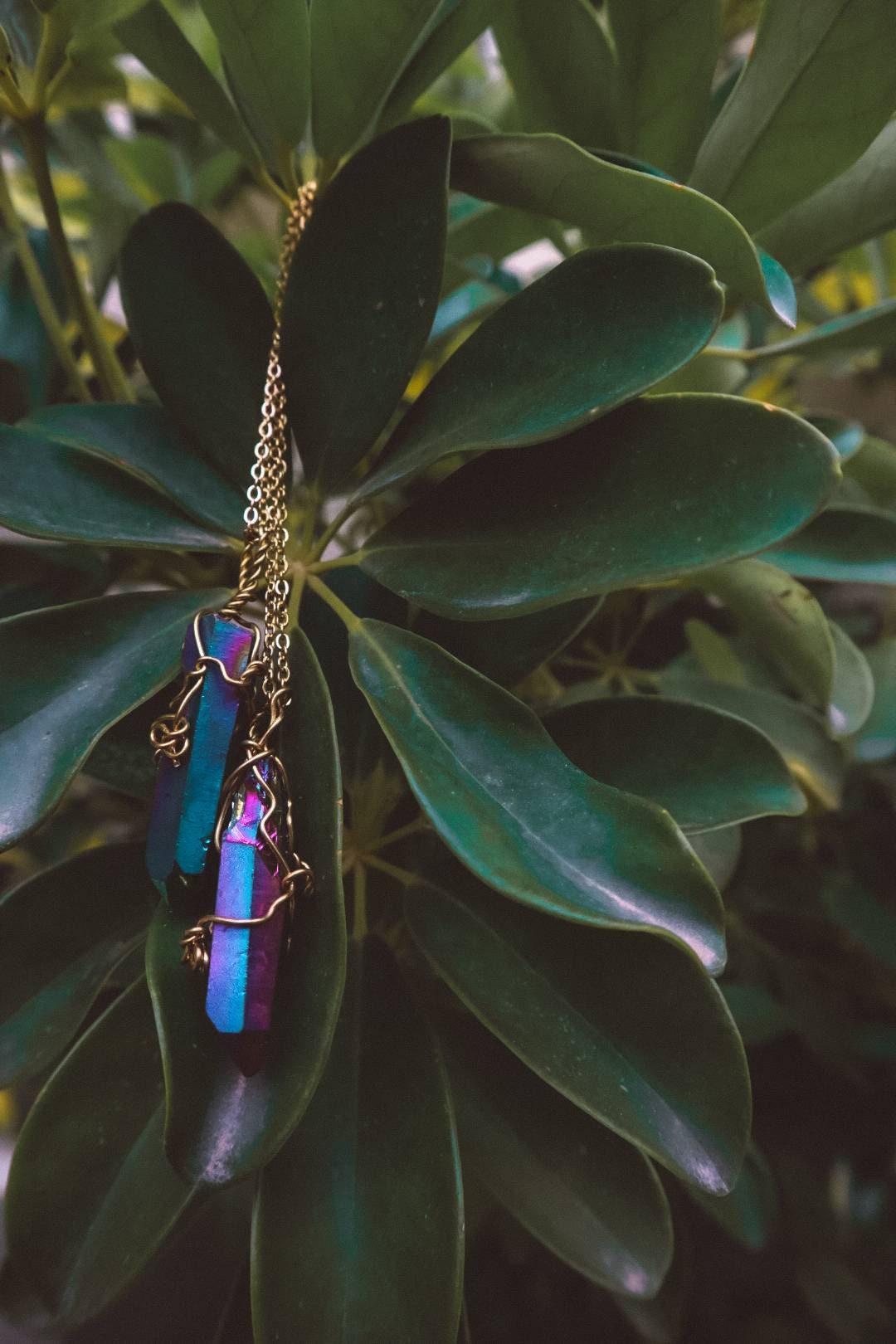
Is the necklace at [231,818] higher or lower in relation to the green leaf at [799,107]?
lower

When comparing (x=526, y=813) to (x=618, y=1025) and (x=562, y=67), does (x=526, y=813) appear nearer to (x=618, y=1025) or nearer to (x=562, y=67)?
(x=618, y=1025)

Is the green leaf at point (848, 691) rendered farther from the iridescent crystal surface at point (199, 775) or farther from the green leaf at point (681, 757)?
the iridescent crystal surface at point (199, 775)

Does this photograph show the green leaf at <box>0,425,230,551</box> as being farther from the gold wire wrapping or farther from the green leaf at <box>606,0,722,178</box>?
the green leaf at <box>606,0,722,178</box>

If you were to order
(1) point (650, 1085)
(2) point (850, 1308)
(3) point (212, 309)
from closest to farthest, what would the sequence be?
(1) point (650, 1085) < (3) point (212, 309) < (2) point (850, 1308)

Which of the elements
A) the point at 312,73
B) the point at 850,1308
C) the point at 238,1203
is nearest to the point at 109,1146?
the point at 238,1203

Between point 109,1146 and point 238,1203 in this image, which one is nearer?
point 109,1146

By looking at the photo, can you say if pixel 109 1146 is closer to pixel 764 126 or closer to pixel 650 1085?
pixel 650 1085

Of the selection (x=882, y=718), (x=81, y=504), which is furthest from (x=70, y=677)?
(x=882, y=718)

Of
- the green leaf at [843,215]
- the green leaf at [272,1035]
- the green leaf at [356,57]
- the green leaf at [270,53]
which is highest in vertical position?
the green leaf at [270,53]

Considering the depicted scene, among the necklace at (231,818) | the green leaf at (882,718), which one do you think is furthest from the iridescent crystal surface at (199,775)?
the green leaf at (882,718)
